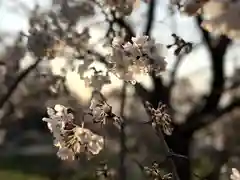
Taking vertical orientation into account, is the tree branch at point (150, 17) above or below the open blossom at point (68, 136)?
above

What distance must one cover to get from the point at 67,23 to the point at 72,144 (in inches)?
32.4

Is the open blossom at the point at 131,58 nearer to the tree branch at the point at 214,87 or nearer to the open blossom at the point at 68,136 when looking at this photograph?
the open blossom at the point at 68,136

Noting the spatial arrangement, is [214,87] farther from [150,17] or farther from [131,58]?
[131,58]

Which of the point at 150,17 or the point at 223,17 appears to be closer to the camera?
the point at 223,17

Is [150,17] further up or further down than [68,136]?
further up

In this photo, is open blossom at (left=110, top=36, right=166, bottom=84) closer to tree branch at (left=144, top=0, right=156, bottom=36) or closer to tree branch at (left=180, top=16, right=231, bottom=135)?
tree branch at (left=144, top=0, right=156, bottom=36)

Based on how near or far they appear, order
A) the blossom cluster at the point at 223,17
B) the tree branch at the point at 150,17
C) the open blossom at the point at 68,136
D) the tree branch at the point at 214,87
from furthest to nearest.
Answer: the tree branch at the point at 214,87, the tree branch at the point at 150,17, the open blossom at the point at 68,136, the blossom cluster at the point at 223,17

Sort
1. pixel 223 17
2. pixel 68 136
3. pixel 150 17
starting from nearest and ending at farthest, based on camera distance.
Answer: pixel 223 17
pixel 68 136
pixel 150 17

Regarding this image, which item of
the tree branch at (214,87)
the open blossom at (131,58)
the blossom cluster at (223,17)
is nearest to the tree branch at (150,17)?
the tree branch at (214,87)

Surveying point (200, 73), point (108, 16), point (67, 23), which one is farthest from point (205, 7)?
point (200, 73)

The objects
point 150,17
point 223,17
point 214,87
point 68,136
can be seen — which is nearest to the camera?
point 223,17

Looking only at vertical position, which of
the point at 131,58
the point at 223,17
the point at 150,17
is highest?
the point at 150,17

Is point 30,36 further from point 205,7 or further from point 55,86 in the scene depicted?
point 205,7

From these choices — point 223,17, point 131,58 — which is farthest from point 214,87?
point 223,17
